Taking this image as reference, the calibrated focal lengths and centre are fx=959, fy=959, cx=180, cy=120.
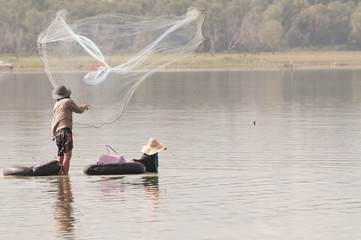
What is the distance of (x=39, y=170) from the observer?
76.2 ft

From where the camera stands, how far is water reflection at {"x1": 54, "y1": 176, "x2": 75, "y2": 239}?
16.8 m

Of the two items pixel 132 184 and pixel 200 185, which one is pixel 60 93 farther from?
pixel 200 185

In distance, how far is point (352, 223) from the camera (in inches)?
680

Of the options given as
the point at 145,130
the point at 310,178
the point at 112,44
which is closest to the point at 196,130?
the point at 145,130

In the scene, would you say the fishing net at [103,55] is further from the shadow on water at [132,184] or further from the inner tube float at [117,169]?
the shadow on water at [132,184]

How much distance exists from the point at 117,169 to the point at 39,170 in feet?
6.20

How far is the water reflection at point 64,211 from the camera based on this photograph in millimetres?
16828

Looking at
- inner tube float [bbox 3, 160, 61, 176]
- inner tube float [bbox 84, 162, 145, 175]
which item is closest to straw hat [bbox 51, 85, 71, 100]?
inner tube float [bbox 3, 160, 61, 176]

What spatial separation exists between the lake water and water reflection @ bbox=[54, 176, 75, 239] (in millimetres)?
19

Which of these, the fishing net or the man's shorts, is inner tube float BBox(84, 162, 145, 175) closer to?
the man's shorts

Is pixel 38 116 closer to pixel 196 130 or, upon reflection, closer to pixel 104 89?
pixel 196 130

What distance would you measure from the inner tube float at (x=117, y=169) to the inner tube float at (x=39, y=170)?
82 centimetres

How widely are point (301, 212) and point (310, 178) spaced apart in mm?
4630

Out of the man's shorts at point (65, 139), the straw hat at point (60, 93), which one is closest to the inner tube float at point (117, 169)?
the man's shorts at point (65, 139)
